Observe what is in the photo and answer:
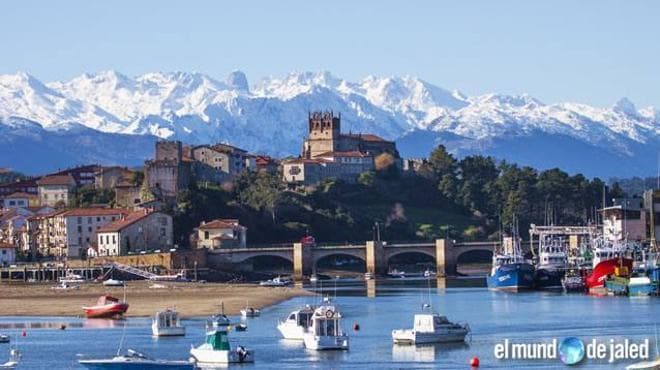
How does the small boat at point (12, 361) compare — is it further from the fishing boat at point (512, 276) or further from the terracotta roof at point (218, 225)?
the terracotta roof at point (218, 225)

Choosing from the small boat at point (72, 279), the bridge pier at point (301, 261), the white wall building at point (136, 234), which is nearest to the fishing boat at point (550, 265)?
the bridge pier at point (301, 261)

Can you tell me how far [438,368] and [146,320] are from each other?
29781 millimetres

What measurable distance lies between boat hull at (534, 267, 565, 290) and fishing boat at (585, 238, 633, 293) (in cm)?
571

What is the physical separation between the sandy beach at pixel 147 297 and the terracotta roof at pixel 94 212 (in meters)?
27.0

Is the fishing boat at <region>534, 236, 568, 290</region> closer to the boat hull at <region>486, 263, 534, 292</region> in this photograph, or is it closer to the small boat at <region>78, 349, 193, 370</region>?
the boat hull at <region>486, 263, 534, 292</region>

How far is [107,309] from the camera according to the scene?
322ft

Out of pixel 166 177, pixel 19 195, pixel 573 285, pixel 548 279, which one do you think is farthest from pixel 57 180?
pixel 573 285

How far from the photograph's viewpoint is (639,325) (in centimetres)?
8550

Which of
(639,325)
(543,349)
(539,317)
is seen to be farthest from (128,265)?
(543,349)

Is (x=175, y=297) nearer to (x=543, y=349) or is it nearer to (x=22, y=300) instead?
(x=22, y=300)

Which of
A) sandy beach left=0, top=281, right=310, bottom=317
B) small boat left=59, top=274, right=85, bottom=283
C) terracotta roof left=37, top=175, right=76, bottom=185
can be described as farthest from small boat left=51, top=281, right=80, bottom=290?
terracotta roof left=37, top=175, right=76, bottom=185

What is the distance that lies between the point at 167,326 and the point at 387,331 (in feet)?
32.8

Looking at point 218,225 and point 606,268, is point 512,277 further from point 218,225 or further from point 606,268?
point 218,225

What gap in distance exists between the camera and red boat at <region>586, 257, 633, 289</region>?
391ft
